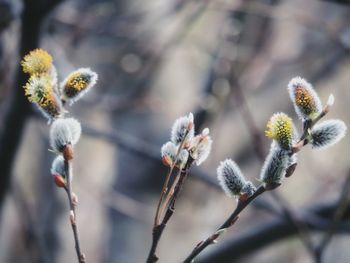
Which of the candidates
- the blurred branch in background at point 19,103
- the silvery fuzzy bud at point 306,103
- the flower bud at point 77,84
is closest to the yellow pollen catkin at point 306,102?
the silvery fuzzy bud at point 306,103

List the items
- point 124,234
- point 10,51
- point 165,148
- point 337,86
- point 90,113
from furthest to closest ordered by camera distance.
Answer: point 337,86 < point 90,113 < point 124,234 < point 10,51 < point 165,148

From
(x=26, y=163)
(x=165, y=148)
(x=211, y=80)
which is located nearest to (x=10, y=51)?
(x=211, y=80)

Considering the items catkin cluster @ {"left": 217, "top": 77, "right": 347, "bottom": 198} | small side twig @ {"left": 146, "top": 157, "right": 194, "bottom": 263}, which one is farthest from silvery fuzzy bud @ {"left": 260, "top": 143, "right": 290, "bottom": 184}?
small side twig @ {"left": 146, "top": 157, "right": 194, "bottom": 263}

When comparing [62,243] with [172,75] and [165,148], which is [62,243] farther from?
[165,148]

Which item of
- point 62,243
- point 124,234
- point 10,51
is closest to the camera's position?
point 10,51

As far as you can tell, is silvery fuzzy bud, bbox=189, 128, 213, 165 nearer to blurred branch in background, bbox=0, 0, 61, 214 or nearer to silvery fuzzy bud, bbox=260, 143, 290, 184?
silvery fuzzy bud, bbox=260, 143, 290, 184

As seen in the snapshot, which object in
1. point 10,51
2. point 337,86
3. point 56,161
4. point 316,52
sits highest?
point 337,86

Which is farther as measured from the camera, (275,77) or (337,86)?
(337,86)

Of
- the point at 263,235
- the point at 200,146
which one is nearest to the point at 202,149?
the point at 200,146
